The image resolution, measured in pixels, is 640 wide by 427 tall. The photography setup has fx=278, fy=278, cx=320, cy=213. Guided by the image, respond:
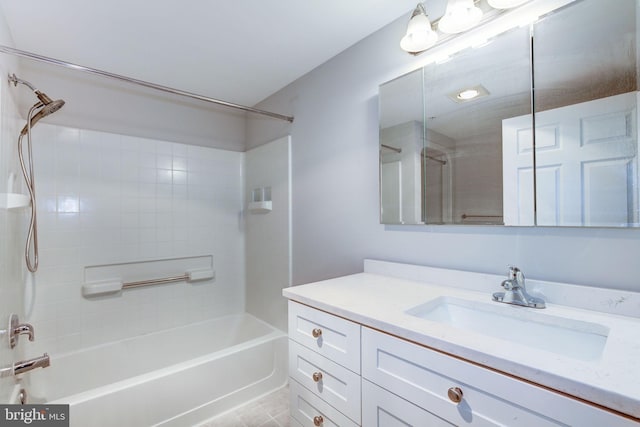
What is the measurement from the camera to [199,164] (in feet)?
8.41

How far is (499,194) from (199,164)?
2367 millimetres

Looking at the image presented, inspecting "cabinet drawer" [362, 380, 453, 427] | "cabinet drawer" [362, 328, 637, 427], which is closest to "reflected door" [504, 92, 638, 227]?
"cabinet drawer" [362, 328, 637, 427]

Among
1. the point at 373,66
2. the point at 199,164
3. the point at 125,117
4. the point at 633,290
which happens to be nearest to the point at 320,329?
the point at 633,290

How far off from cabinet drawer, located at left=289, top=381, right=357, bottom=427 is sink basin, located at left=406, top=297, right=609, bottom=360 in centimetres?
47

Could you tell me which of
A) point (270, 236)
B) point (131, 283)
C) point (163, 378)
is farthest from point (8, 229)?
point (270, 236)

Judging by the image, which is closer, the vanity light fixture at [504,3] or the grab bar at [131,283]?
the vanity light fixture at [504,3]

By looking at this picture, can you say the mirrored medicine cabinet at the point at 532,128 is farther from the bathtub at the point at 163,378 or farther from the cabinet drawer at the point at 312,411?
the bathtub at the point at 163,378

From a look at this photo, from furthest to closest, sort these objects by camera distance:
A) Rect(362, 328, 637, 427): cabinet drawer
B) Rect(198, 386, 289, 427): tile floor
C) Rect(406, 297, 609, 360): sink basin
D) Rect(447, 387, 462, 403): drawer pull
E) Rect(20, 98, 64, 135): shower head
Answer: Rect(198, 386, 289, 427): tile floor → Rect(20, 98, 64, 135): shower head → Rect(406, 297, 609, 360): sink basin → Rect(447, 387, 462, 403): drawer pull → Rect(362, 328, 637, 427): cabinet drawer

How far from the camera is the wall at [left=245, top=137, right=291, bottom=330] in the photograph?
7.41 feet

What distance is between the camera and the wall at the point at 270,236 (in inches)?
89.0

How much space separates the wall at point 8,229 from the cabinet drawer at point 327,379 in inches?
51.2

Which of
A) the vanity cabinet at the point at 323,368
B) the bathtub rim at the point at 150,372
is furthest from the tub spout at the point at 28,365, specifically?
the vanity cabinet at the point at 323,368

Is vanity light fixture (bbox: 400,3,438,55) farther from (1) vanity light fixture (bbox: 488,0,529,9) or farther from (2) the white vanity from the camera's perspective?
(2) the white vanity

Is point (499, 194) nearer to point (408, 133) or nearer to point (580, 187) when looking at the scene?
point (580, 187)
